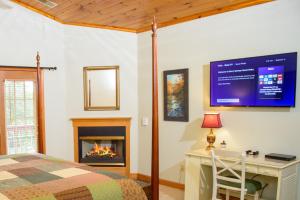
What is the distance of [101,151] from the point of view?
458 cm

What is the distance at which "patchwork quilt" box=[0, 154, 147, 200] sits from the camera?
1.52 meters

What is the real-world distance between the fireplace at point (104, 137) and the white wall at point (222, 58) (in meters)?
0.28

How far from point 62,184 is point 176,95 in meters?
2.59

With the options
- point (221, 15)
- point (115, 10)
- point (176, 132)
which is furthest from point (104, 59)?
point (221, 15)

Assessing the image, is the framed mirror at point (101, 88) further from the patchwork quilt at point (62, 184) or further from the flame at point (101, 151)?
the patchwork quilt at point (62, 184)

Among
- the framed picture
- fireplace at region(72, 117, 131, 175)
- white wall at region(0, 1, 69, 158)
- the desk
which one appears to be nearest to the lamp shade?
the desk

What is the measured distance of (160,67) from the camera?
13.9ft

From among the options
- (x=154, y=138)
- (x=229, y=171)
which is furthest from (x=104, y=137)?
(x=154, y=138)

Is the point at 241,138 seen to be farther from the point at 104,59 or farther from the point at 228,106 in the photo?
the point at 104,59

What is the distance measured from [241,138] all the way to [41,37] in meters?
3.24

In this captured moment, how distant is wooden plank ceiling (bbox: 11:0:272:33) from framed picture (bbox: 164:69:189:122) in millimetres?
793

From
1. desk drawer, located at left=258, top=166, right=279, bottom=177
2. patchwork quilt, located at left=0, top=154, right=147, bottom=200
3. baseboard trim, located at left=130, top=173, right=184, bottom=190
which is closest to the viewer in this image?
patchwork quilt, located at left=0, top=154, right=147, bottom=200

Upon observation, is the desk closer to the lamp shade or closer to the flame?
the lamp shade

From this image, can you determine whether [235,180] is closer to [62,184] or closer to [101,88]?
[62,184]
